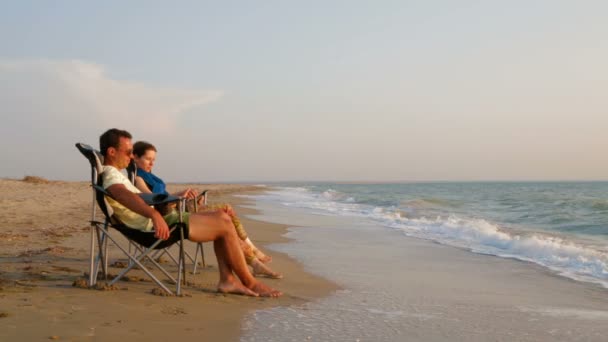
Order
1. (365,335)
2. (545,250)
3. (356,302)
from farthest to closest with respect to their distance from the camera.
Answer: (545,250) < (356,302) < (365,335)

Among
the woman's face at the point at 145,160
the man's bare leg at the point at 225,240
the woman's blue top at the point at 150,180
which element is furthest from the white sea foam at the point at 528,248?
the woman's face at the point at 145,160

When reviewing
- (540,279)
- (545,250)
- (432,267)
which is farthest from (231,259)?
(545,250)

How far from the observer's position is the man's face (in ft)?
12.9

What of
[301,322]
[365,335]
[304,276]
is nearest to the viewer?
[365,335]

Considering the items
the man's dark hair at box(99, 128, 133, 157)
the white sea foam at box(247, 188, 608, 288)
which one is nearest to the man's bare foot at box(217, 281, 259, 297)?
the man's dark hair at box(99, 128, 133, 157)

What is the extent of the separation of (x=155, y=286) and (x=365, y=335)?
6.20ft

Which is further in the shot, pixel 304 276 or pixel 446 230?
pixel 446 230

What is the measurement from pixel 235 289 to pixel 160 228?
815 millimetres

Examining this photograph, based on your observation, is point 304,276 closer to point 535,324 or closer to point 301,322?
point 301,322

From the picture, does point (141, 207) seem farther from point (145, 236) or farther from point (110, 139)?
point (110, 139)

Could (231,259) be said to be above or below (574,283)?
above

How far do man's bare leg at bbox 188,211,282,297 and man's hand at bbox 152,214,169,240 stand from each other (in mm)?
253

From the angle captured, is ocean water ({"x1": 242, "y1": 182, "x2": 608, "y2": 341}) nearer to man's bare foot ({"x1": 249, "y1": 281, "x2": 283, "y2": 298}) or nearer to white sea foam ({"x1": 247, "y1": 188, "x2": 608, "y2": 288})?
white sea foam ({"x1": 247, "y1": 188, "x2": 608, "y2": 288})

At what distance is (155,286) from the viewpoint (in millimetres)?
4152
